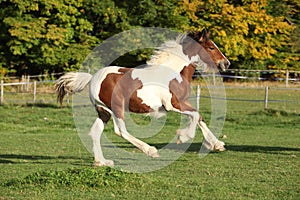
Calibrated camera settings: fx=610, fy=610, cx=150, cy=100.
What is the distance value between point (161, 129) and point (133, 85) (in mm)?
8534

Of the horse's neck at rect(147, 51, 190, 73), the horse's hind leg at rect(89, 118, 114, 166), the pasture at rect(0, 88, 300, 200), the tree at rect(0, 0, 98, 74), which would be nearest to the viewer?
the pasture at rect(0, 88, 300, 200)

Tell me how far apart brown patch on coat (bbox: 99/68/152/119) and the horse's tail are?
603mm

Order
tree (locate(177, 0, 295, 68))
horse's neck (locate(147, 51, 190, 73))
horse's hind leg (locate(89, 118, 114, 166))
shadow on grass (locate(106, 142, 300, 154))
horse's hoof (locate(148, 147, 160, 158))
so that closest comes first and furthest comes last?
horse's hoof (locate(148, 147, 160, 158)), horse's hind leg (locate(89, 118, 114, 166)), horse's neck (locate(147, 51, 190, 73)), shadow on grass (locate(106, 142, 300, 154)), tree (locate(177, 0, 295, 68))

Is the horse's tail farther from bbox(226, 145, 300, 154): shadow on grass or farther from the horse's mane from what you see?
bbox(226, 145, 300, 154): shadow on grass

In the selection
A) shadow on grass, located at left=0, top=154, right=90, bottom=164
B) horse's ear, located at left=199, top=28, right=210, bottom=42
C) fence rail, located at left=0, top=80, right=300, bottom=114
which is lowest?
fence rail, located at left=0, top=80, right=300, bottom=114

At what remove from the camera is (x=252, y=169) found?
10203 mm

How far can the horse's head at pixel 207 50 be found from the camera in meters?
11.1

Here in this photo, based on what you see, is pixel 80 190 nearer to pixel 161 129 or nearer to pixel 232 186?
pixel 232 186

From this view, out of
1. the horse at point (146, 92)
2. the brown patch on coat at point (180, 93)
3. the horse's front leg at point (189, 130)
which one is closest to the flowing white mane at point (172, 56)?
the horse at point (146, 92)

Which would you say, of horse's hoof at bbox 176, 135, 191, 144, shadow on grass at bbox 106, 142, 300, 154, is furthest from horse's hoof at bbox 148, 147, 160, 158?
shadow on grass at bbox 106, 142, 300, 154

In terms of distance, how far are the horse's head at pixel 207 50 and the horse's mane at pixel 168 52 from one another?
0.25m

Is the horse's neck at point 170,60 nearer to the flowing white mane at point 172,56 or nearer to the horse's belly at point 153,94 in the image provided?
the flowing white mane at point 172,56

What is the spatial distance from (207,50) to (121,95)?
186 centimetres

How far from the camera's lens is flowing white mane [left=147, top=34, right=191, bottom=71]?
10914 millimetres
